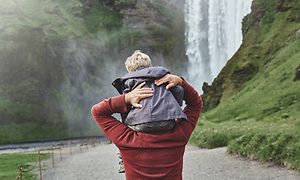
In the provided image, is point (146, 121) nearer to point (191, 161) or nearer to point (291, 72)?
point (191, 161)

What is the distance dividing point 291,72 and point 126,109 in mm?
44095

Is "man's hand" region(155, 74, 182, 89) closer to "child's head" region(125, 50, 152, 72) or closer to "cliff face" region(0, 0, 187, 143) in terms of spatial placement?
"child's head" region(125, 50, 152, 72)

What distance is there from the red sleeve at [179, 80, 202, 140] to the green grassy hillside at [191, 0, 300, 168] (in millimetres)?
16371

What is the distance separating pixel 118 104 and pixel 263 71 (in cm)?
5500

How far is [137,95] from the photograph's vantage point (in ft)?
15.3

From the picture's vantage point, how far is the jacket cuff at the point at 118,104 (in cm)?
480

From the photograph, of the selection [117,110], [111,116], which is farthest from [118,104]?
[111,116]

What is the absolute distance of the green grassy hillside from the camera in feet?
82.0

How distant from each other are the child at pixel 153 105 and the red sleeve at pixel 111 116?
0.08m

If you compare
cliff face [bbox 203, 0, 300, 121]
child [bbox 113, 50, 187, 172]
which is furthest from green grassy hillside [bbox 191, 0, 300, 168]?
child [bbox 113, 50, 187, 172]

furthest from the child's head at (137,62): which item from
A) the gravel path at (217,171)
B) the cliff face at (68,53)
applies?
the cliff face at (68,53)

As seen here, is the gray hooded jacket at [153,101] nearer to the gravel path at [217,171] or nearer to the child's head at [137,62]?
the child's head at [137,62]

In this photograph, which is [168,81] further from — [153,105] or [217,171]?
[217,171]

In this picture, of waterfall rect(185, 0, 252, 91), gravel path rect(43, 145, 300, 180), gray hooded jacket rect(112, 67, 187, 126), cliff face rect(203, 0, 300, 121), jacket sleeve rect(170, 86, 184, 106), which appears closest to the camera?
gray hooded jacket rect(112, 67, 187, 126)
